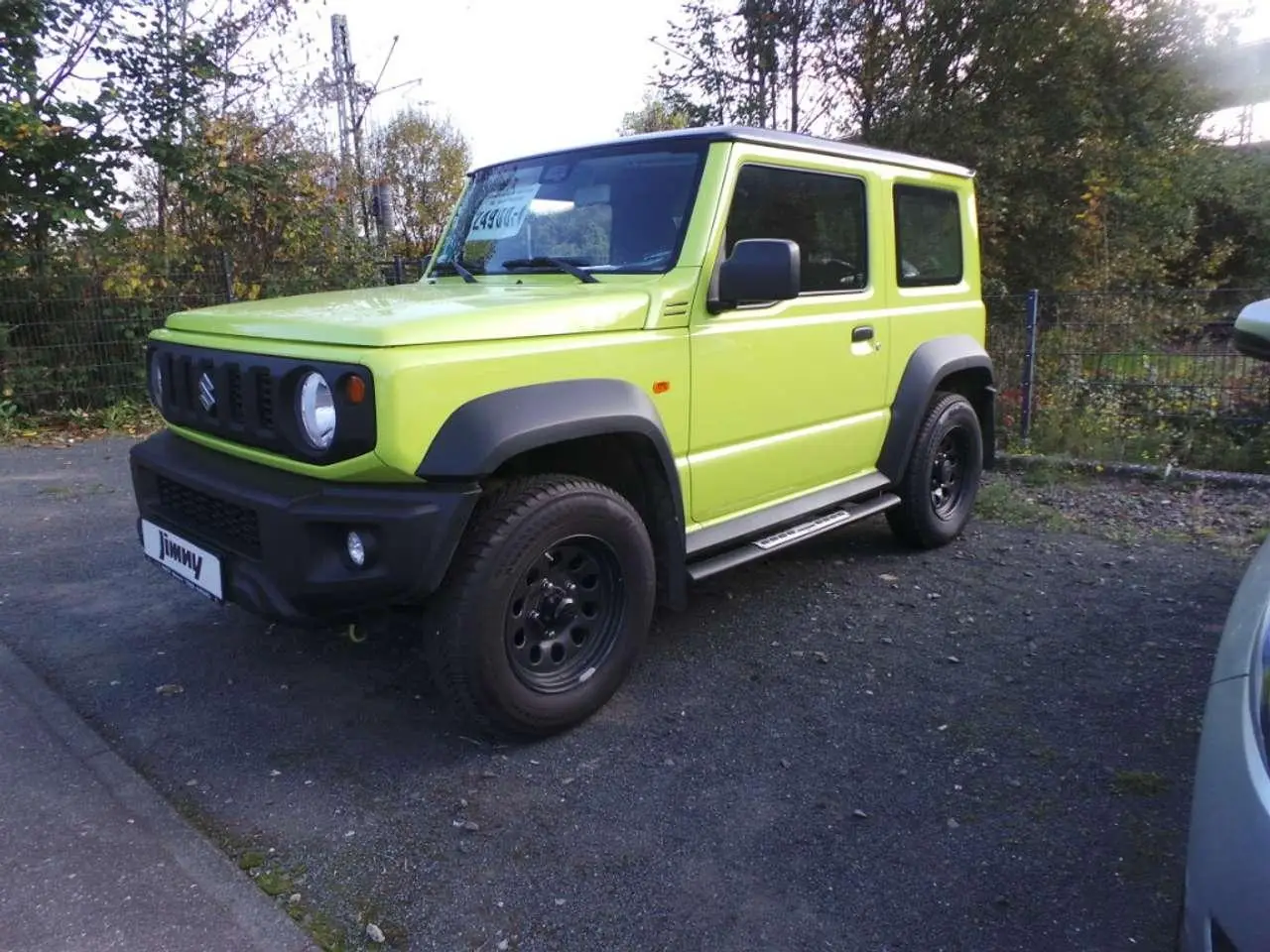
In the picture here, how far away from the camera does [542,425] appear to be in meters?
2.76

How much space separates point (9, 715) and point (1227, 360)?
302 inches

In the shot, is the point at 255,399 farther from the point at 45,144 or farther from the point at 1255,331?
the point at 45,144

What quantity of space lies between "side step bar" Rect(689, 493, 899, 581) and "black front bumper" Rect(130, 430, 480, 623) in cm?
110

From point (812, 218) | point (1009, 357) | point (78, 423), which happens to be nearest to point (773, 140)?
point (812, 218)

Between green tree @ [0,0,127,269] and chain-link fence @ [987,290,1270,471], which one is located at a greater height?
green tree @ [0,0,127,269]

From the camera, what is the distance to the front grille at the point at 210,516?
9.34 feet

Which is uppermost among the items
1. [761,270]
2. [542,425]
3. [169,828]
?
[761,270]

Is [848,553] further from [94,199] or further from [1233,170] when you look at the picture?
[1233,170]

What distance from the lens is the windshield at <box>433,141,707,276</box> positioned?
346 cm

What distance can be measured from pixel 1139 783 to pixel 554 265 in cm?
264

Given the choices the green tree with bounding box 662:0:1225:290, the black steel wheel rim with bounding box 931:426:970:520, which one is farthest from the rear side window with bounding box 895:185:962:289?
the green tree with bounding box 662:0:1225:290

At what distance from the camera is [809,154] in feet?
12.7

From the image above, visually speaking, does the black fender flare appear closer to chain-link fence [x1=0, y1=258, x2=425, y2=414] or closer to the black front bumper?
the black front bumper

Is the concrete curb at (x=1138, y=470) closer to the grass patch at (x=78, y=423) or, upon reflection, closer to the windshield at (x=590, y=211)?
the windshield at (x=590, y=211)
